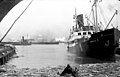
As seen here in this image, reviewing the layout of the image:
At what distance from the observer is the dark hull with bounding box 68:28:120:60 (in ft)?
138

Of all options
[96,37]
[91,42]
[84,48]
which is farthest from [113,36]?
[84,48]

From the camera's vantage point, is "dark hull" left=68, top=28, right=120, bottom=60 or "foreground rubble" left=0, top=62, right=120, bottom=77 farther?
"dark hull" left=68, top=28, right=120, bottom=60

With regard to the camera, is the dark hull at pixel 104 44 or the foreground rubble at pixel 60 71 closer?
the foreground rubble at pixel 60 71

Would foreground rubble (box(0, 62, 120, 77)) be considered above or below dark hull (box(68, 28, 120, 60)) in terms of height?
below

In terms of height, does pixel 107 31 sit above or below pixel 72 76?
above

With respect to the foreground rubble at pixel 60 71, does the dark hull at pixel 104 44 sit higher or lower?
higher

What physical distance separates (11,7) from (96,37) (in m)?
42.1

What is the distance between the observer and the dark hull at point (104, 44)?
138ft

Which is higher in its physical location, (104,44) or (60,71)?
(104,44)

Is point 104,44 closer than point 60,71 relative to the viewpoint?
No

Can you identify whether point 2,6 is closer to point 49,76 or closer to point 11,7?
point 11,7

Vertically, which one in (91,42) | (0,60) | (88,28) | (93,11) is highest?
(93,11)

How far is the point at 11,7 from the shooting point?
6.24m

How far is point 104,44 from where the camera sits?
1751 inches
